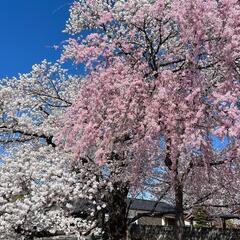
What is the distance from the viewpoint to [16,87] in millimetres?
12375

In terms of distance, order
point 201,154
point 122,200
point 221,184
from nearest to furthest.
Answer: point 201,154, point 221,184, point 122,200

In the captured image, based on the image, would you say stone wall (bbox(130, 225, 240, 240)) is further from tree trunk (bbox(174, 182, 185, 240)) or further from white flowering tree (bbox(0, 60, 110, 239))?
white flowering tree (bbox(0, 60, 110, 239))

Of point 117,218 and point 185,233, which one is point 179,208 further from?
point 185,233

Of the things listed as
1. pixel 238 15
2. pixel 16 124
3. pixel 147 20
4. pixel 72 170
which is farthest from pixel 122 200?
pixel 238 15

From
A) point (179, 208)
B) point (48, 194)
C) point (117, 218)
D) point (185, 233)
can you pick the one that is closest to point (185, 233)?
point (185, 233)

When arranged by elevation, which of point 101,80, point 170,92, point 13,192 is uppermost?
point 101,80

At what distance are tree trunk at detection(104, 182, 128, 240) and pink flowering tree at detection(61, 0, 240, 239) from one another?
1.33 metres

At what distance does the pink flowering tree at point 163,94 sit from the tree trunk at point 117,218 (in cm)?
133

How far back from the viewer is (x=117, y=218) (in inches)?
417

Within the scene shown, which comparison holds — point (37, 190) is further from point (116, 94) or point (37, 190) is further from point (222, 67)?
point (222, 67)

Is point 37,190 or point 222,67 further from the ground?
point 222,67

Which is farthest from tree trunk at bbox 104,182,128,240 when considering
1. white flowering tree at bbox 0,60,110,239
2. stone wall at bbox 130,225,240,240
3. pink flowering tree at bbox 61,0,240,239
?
stone wall at bbox 130,225,240,240

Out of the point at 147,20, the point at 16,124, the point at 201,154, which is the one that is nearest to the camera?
the point at 201,154

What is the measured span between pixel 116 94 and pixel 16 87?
5647 millimetres
